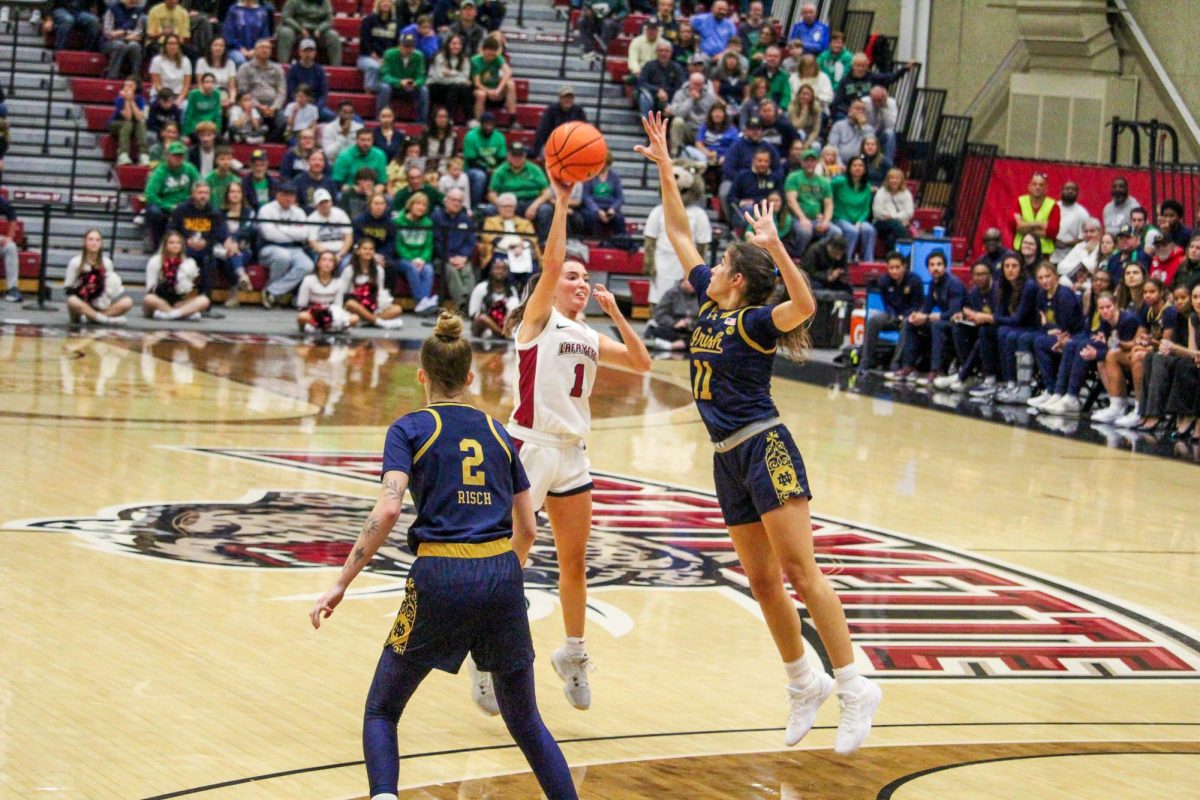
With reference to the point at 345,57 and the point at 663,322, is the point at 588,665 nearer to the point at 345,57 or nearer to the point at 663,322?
the point at 663,322

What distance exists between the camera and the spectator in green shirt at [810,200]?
21.8m

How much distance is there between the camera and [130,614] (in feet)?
25.4

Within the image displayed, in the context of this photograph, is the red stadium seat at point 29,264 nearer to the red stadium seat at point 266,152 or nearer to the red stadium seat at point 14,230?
the red stadium seat at point 14,230

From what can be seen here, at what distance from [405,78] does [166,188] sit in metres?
4.15

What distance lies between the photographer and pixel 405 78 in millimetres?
23531

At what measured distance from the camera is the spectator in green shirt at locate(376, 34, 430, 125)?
2331cm

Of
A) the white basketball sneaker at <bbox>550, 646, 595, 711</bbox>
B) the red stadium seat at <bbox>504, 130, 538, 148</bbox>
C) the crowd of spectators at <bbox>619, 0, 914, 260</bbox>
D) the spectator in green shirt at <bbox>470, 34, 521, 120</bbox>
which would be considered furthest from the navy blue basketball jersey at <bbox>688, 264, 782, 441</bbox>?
the red stadium seat at <bbox>504, 130, 538, 148</bbox>

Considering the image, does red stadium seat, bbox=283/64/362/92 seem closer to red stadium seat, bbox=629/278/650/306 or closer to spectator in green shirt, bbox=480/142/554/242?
spectator in green shirt, bbox=480/142/554/242

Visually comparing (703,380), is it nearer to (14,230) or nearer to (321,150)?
(14,230)

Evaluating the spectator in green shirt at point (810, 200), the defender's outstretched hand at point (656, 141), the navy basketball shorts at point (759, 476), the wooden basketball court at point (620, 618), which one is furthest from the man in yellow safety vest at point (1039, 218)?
the navy basketball shorts at point (759, 476)

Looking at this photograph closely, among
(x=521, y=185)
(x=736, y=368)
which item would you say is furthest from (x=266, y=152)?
(x=736, y=368)

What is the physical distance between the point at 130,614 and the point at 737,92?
59.8ft

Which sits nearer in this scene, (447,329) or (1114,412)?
(447,329)

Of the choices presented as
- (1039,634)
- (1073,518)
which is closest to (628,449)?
(1073,518)
